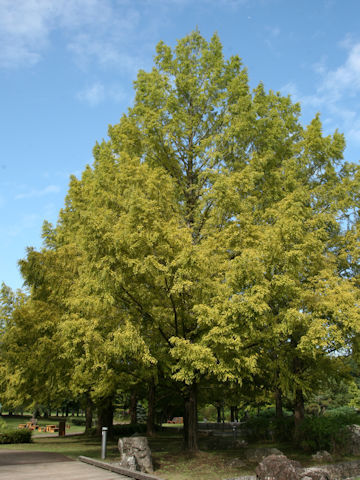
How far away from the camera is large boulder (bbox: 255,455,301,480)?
808 centimetres

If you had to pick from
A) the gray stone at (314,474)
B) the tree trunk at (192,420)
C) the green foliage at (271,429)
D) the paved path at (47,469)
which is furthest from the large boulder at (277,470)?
the green foliage at (271,429)

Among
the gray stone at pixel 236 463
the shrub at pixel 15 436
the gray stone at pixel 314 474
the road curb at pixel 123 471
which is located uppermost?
the gray stone at pixel 314 474

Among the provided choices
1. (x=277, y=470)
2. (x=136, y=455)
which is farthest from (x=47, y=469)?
(x=277, y=470)

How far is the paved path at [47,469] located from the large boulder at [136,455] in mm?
497

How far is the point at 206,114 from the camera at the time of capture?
15.6 metres

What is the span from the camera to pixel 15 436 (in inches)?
679

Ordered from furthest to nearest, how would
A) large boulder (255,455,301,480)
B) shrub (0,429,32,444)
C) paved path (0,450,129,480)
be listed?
1. shrub (0,429,32,444)
2. paved path (0,450,129,480)
3. large boulder (255,455,301,480)

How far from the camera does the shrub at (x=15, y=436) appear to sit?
1683 cm

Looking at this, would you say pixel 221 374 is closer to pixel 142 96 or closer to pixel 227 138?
pixel 227 138

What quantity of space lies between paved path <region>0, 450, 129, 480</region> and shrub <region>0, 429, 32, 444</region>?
483 centimetres

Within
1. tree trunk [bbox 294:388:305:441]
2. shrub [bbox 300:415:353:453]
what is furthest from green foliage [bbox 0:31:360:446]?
shrub [bbox 300:415:353:453]

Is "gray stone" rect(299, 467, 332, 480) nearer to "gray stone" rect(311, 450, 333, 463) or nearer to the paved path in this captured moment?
Answer: "gray stone" rect(311, 450, 333, 463)

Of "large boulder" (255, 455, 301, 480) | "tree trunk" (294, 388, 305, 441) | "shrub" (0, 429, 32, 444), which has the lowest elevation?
"shrub" (0, 429, 32, 444)

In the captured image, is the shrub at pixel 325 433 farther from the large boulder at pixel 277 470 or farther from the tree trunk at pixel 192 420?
the large boulder at pixel 277 470
